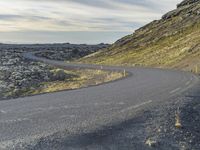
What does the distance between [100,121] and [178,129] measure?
269 centimetres

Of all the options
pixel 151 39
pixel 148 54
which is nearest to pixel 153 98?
A: pixel 148 54

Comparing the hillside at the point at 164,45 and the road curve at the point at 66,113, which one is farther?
the hillside at the point at 164,45

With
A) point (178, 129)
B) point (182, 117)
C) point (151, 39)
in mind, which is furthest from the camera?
point (151, 39)

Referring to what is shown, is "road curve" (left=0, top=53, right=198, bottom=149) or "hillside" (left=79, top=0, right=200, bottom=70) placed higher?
"hillside" (left=79, top=0, right=200, bottom=70)

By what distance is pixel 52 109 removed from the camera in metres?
17.7

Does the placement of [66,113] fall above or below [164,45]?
below

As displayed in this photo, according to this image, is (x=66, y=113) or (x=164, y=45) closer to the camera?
(x=66, y=113)

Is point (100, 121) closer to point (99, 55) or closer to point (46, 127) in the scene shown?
point (46, 127)

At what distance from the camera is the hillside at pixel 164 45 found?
84.9 metres

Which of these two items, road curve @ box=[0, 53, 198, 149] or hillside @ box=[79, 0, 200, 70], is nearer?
road curve @ box=[0, 53, 198, 149]

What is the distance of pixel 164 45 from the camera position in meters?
112

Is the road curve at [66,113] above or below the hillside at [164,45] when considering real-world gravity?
below

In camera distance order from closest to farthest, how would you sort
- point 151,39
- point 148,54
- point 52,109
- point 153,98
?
point 52,109
point 153,98
point 148,54
point 151,39

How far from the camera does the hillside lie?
84.9 meters
